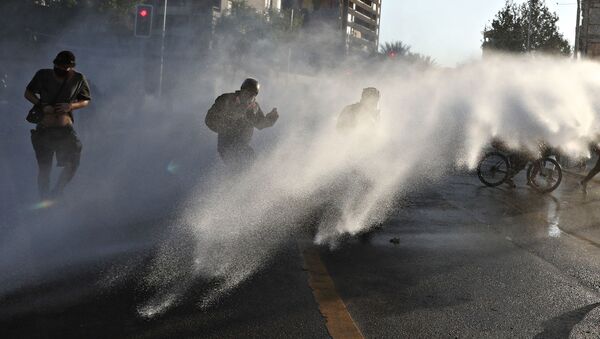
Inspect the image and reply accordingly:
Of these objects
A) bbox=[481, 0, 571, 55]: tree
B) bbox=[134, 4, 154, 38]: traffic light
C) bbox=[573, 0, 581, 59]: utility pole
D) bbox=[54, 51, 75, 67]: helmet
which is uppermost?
bbox=[481, 0, 571, 55]: tree

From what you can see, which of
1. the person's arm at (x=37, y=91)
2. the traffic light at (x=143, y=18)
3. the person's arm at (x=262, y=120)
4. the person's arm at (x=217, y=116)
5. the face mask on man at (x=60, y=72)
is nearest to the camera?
the person's arm at (x=37, y=91)

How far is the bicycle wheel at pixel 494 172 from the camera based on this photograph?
12.6m

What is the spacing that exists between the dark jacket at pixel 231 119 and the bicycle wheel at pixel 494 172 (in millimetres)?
5717

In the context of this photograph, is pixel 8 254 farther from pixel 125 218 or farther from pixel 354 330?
pixel 354 330

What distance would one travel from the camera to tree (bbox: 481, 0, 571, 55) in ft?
188

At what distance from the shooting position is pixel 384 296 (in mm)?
4484

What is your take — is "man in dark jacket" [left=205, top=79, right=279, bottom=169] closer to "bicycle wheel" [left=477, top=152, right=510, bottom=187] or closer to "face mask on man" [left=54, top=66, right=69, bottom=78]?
"face mask on man" [left=54, top=66, right=69, bottom=78]

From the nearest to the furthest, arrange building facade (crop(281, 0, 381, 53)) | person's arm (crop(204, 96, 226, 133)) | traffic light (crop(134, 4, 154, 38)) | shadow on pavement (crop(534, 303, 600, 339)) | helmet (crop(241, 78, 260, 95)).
A: shadow on pavement (crop(534, 303, 600, 339)), person's arm (crop(204, 96, 226, 133)), helmet (crop(241, 78, 260, 95)), traffic light (crop(134, 4, 154, 38)), building facade (crop(281, 0, 381, 53))

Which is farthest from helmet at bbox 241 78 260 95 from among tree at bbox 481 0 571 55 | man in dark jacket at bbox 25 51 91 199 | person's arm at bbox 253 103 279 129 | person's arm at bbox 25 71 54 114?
tree at bbox 481 0 571 55

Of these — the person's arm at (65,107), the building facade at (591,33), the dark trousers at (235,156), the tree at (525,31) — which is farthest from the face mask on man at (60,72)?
the tree at (525,31)

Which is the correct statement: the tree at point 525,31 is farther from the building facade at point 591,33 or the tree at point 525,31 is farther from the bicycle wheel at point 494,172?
the bicycle wheel at point 494,172

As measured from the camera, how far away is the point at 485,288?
4.88 meters

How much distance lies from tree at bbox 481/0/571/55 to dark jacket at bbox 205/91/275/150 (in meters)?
52.5

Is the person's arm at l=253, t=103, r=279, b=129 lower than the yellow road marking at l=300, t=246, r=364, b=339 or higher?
higher
